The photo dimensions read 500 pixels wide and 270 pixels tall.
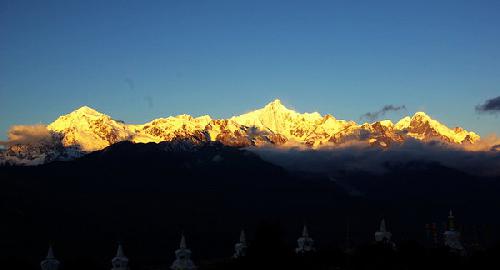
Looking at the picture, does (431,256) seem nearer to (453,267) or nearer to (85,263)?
(453,267)

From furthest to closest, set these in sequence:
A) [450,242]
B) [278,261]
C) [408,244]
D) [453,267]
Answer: [450,242]
[408,244]
[453,267]
[278,261]

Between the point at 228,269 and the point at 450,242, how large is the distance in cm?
5493

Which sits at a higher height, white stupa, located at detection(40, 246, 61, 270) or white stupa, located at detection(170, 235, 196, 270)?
white stupa, located at detection(170, 235, 196, 270)

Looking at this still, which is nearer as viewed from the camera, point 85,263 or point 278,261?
point 278,261

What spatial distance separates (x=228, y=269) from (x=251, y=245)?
11950 mm

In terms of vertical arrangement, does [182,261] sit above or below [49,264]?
above

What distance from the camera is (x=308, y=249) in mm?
180000

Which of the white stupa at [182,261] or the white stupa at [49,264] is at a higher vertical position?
the white stupa at [182,261]

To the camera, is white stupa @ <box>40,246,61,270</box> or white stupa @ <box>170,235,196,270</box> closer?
white stupa @ <box>40,246,61,270</box>

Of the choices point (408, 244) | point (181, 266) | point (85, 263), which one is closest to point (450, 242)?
point (408, 244)

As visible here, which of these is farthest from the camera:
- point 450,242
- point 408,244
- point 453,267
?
point 450,242

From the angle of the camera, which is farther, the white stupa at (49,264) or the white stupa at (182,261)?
the white stupa at (182,261)

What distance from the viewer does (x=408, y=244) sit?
15025 centimetres

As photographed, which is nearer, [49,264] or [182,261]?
[49,264]
